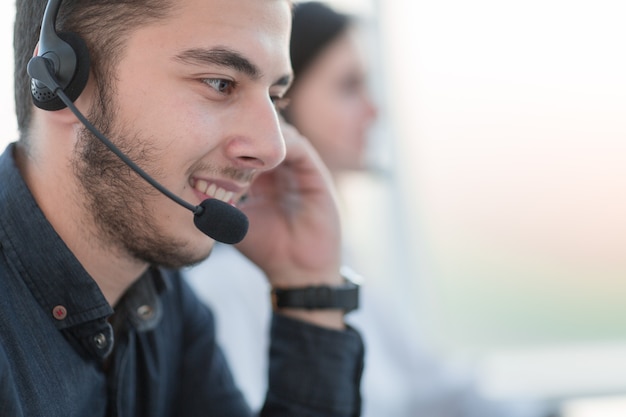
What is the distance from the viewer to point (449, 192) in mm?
2564

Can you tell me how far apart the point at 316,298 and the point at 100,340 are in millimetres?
414

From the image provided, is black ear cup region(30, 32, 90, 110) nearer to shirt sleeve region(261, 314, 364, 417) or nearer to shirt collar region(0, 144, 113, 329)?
shirt collar region(0, 144, 113, 329)

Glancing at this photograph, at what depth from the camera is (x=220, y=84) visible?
39.6 inches

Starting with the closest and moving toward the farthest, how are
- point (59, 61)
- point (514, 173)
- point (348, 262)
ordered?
point (59, 61) < point (348, 262) < point (514, 173)

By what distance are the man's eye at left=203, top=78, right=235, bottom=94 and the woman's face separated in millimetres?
980

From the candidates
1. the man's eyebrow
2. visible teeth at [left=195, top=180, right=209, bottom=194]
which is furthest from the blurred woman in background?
the man's eyebrow

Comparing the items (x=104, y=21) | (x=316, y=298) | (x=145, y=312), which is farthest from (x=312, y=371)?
(x=104, y=21)

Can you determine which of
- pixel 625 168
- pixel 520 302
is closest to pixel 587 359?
pixel 520 302

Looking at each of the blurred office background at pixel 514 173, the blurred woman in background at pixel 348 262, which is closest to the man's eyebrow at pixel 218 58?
the blurred woman in background at pixel 348 262

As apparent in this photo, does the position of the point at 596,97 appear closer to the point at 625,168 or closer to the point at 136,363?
the point at 625,168

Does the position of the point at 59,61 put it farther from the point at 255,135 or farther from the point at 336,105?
the point at 336,105

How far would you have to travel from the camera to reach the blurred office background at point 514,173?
233 cm

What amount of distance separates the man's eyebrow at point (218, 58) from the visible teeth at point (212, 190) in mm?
173

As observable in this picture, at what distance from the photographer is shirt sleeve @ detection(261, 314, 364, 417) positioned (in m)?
1.18
